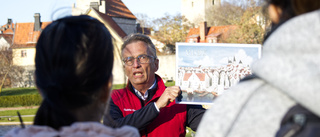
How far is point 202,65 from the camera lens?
3490mm

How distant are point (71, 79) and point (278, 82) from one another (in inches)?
32.4

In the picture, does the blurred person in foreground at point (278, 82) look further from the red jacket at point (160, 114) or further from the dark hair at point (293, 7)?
the red jacket at point (160, 114)

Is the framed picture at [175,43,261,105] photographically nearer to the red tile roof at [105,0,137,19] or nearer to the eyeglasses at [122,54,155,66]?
the eyeglasses at [122,54,155,66]

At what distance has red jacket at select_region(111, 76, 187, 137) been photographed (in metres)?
3.71

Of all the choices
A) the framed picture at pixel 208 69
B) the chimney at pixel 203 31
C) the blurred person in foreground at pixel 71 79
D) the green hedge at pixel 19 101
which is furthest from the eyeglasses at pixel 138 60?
the chimney at pixel 203 31

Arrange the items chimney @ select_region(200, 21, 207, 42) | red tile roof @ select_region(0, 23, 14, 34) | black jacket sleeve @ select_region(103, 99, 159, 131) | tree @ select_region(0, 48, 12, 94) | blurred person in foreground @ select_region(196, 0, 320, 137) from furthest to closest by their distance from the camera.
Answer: red tile roof @ select_region(0, 23, 14, 34), chimney @ select_region(200, 21, 207, 42), tree @ select_region(0, 48, 12, 94), black jacket sleeve @ select_region(103, 99, 159, 131), blurred person in foreground @ select_region(196, 0, 320, 137)

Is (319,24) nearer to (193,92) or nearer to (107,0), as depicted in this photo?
(193,92)

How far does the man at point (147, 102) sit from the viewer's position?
3.53m

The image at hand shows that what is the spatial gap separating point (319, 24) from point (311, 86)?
220mm

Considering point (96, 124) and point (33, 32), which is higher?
point (33, 32)

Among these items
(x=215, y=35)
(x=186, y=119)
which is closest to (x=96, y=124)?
(x=186, y=119)

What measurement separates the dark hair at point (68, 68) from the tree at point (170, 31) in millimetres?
53359

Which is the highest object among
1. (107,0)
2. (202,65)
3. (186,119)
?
(107,0)

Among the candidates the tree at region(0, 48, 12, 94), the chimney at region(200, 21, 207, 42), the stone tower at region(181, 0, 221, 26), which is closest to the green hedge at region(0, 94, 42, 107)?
the tree at region(0, 48, 12, 94)
